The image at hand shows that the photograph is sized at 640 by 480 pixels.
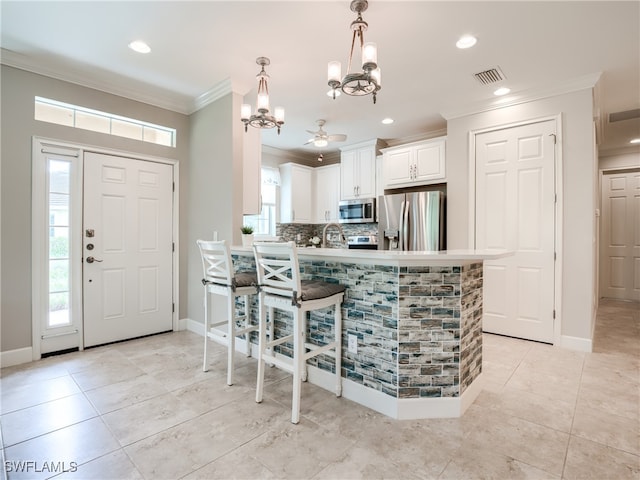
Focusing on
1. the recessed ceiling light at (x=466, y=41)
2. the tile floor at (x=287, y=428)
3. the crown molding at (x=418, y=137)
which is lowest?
the tile floor at (x=287, y=428)

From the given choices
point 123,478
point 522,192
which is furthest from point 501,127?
point 123,478

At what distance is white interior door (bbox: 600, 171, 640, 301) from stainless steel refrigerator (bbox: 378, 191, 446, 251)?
4.10 meters

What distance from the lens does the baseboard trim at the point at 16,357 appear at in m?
2.85

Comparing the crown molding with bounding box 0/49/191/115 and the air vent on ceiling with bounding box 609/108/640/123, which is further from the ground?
the air vent on ceiling with bounding box 609/108/640/123

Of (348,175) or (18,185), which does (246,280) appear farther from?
(348,175)

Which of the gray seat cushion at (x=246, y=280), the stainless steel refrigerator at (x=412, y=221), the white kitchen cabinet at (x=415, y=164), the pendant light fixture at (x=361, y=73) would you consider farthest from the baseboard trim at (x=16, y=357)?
the white kitchen cabinet at (x=415, y=164)

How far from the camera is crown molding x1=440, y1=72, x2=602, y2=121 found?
3184 mm

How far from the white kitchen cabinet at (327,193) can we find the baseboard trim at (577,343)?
366 centimetres

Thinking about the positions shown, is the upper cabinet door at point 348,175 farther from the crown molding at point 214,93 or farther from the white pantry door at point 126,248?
the white pantry door at point 126,248

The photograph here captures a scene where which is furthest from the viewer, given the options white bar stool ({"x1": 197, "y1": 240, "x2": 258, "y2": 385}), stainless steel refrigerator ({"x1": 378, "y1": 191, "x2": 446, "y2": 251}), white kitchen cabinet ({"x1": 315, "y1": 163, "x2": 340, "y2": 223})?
white kitchen cabinet ({"x1": 315, "y1": 163, "x2": 340, "y2": 223})

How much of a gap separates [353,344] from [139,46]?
2970 mm

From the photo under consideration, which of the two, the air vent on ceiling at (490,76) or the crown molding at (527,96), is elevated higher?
the air vent on ceiling at (490,76)

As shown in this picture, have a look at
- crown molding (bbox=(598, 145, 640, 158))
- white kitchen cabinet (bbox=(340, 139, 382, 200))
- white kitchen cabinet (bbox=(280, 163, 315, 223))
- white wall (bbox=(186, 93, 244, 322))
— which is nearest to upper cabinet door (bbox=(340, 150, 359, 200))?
white kitchen cabinet (bbox=(340, 139, 382, 200))

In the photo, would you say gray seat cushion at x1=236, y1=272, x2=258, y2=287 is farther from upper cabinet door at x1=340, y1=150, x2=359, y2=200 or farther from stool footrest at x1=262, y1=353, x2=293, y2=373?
upper cabinet door at x1=340, y1=150, x2=359, y2=200
